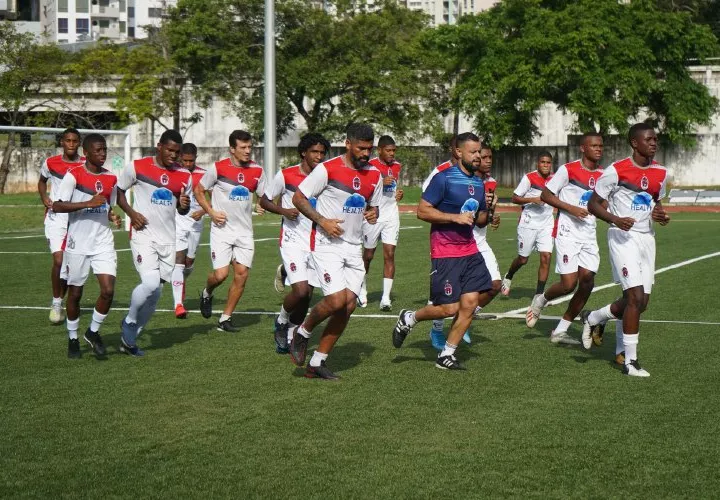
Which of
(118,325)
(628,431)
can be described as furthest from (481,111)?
(628,431)

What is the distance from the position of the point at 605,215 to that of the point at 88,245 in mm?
5003

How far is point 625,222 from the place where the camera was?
32.5 feet

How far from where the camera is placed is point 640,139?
10.1 m

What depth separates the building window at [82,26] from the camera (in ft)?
439

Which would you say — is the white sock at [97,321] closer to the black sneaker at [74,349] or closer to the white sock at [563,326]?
the black sneaker at [74,349]

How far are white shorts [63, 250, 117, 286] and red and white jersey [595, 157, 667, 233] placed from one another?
4801 mm

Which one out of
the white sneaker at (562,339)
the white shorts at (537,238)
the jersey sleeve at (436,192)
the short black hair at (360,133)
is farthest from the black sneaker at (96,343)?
the white shorts at (537,238)

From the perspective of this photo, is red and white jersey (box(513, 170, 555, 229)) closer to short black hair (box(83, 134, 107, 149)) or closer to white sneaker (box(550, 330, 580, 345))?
white sneaker (box(550, 330, 580, 345))

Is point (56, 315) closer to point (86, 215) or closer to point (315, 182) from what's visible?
point (86, 215)

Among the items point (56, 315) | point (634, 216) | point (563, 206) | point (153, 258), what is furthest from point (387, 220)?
point (634, 216)

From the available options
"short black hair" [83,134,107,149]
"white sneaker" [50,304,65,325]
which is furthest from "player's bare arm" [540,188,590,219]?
"white sneaker" [50,304,65,325]

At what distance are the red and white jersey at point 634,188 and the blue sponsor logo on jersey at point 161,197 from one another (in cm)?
437

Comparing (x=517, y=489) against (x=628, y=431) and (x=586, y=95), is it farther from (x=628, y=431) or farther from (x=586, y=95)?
(x=586, y=95)

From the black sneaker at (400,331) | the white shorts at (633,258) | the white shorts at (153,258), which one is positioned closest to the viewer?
the white shorts at (633,258)
